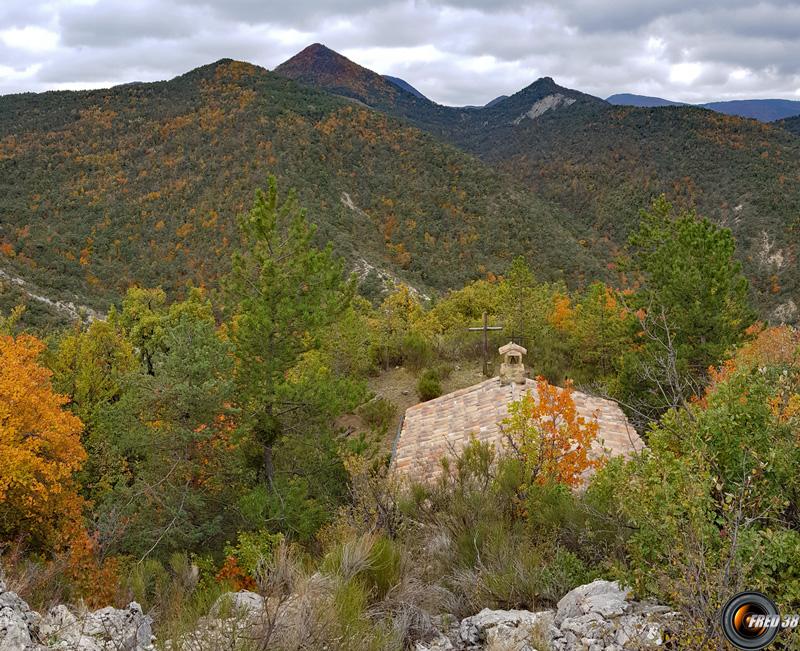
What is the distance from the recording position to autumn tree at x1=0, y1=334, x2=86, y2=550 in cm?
1177

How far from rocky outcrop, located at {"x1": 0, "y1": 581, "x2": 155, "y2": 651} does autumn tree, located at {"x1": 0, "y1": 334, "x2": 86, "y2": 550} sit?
28.3ft

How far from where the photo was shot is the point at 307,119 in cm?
9300

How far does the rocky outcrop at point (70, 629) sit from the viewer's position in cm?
394

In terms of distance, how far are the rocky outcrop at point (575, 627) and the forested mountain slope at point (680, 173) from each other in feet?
207

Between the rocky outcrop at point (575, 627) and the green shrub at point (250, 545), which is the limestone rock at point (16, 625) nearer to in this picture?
the rocky outcrop at point (575, 627)

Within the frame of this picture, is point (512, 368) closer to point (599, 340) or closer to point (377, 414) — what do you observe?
point (377, 414)

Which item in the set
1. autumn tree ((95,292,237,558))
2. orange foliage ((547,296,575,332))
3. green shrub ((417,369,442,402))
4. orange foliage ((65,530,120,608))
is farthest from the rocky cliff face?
orange foliage ((547,296,575,332))

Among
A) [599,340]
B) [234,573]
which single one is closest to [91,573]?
[234,573]

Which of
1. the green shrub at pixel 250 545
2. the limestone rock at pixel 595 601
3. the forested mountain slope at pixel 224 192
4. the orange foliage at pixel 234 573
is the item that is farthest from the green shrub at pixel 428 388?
the forested mountain slope at pixel 224 192

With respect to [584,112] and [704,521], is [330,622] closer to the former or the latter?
[704,521]

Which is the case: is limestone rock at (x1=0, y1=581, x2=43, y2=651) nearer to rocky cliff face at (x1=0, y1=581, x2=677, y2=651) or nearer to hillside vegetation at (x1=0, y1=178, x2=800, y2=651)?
rocky cliff face at (x1=0, y1=581, x2=677, y2=651)

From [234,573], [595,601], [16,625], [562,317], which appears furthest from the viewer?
[562,317]

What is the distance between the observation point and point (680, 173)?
94562 millimetres

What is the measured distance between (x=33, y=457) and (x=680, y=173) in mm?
103509
